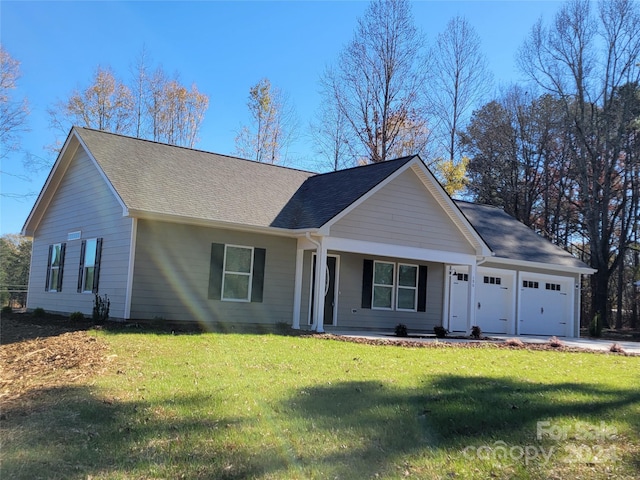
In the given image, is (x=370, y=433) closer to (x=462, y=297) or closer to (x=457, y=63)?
(x=462, y=297)

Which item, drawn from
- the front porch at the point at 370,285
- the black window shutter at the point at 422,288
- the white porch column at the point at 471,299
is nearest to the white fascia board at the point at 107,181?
the front porch at the point at 370,285

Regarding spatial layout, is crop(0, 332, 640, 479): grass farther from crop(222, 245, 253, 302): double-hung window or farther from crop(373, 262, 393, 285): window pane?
crop(373, 262, 393, 285): window pane

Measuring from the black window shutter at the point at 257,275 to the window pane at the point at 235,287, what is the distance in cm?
18

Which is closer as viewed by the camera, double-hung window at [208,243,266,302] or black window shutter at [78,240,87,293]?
double-hung window at [208,243,266,302]

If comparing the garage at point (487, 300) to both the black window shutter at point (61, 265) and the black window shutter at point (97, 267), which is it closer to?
the black window shutter at point (97, 267)

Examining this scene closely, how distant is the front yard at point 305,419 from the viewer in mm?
4172

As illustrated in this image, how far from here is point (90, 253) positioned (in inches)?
599

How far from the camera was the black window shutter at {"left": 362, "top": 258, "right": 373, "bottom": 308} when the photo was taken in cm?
1634

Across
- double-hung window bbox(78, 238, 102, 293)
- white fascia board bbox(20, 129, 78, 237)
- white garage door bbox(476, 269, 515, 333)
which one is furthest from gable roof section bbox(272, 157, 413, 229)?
white fascia board bbox(20, 129, 78, 237)

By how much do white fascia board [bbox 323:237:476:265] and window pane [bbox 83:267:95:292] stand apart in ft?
21.0

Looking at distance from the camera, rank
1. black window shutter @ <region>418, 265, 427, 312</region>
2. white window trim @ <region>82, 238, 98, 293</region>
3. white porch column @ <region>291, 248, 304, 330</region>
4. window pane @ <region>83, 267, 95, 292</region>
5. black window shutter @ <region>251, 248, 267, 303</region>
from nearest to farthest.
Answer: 1. black window shutter @ <region>251, 248, 267, 303</region>
2. white window trim @ <region>82, 238, 98, 293</region>
3. window pane @ <region>83, 267, 95, 292</region>
4. white porch column @ <region>291, 248, 304, 330</region>
5. black window shutter @ <region>418, 265, 427, 312</region>

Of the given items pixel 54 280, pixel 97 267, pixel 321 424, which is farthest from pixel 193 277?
pixel 321 424

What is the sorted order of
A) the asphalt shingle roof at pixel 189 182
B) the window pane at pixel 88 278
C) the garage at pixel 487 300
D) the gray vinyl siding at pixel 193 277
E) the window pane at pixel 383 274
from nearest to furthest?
the gray vinyl siding at pixel 193 277 < the asphalt shingle roof at pixel 189 182 < the window pane at pixel 88 278 < the window pane at pixel 383 274 < the garage at pixel 487 300

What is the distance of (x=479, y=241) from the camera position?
16.7m
